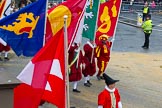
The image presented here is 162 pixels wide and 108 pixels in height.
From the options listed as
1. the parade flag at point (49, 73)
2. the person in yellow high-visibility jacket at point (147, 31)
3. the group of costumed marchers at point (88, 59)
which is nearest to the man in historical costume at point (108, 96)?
the parade flag at point (49, 73)

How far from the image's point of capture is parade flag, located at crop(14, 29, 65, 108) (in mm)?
5996

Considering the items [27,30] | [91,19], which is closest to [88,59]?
[91,19]

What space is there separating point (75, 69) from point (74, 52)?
0.47 m

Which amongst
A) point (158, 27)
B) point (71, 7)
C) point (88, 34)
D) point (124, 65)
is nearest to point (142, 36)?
point (158, 27)

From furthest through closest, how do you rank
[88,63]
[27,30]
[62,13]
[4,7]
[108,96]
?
[88,63] < [4,7] < [62,13] < [27,30] < [108,96]

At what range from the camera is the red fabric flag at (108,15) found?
39.9ft

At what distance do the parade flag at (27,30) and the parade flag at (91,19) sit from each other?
2696mm

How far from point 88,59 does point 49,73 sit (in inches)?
265

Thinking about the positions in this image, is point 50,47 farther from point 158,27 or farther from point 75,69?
point 158,27

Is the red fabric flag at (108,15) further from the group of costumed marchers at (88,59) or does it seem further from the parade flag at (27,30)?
the parade flag at (27,30)

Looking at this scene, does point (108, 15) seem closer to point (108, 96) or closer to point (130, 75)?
point (130, 75)

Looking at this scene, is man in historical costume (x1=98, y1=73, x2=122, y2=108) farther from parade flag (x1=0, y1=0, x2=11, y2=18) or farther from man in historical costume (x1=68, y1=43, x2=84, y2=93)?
man in historical costume (x1=68, y1=43, x2=84, y2=93)

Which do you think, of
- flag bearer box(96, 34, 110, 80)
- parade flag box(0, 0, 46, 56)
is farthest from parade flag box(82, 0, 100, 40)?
parade flag box(0, 0, 46, 56)

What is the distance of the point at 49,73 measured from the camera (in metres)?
6.04
